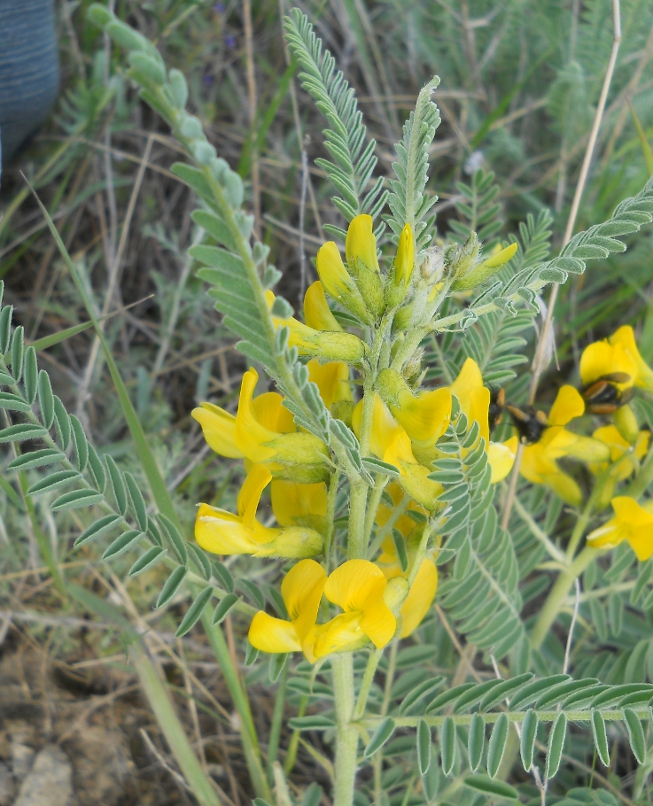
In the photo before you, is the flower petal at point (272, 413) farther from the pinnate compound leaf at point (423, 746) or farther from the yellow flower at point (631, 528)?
the yellow flower at point (631, 528)

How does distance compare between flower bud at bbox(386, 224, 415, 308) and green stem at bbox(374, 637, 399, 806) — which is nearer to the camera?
flower bud at bbox(386, 224, 415, 308)

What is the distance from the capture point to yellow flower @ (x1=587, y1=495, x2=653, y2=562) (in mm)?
1139

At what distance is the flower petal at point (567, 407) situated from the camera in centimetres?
119

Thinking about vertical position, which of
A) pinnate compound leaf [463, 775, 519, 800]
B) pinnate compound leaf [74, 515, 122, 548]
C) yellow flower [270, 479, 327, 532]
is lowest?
pinnate compound leaf [463, 775, 519, 800]

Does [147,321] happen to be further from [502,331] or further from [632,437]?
[632,437]

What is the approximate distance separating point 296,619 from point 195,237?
1.12 m

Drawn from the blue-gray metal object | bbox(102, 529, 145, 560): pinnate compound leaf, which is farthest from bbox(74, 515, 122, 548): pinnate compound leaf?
the blue-gray metal object

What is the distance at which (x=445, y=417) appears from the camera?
0.82 metres

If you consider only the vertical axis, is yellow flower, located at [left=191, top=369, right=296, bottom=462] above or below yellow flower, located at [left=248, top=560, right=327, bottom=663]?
above

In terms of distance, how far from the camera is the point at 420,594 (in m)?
1.02

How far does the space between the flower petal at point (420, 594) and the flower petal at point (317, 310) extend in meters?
A: 0.37

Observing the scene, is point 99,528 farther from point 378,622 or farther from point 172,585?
point 378,622

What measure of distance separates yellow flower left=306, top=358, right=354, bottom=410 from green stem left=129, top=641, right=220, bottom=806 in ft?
2.04

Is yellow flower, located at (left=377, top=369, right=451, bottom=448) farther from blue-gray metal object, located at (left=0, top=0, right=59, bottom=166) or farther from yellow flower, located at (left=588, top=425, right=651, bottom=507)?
blue-gray metal object, located at (left=0, top=0, right=59, bottom=166)
